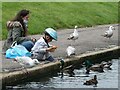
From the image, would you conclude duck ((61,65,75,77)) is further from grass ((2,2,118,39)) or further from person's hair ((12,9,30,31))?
grass ((2,2,118,39))

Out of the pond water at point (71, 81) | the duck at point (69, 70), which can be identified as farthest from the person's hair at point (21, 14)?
the pond water at point (71, 81)

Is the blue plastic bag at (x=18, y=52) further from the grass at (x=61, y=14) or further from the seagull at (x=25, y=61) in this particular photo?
the grass at (x=61, y=14)

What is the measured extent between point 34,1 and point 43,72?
17.6 m

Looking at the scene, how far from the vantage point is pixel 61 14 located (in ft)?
96.1

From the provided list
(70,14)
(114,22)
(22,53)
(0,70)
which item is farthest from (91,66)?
(114,22)

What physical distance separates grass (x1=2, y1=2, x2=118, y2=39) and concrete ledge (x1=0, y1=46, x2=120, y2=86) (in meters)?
4.91

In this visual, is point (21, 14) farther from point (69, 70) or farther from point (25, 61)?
point (25, 61)

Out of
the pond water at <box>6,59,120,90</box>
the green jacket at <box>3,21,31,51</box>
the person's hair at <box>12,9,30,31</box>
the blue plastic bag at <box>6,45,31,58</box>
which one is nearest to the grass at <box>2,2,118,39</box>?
the green jacket at <box>3,21,31,51</box>

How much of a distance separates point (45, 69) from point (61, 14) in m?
15.7

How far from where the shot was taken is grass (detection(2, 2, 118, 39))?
2538 cm

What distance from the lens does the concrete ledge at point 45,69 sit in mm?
12203

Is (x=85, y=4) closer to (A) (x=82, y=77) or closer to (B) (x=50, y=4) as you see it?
(B) (x=50, y=4)

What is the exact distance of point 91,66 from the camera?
49.8 feet

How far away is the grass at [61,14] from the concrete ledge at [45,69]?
4913mm
